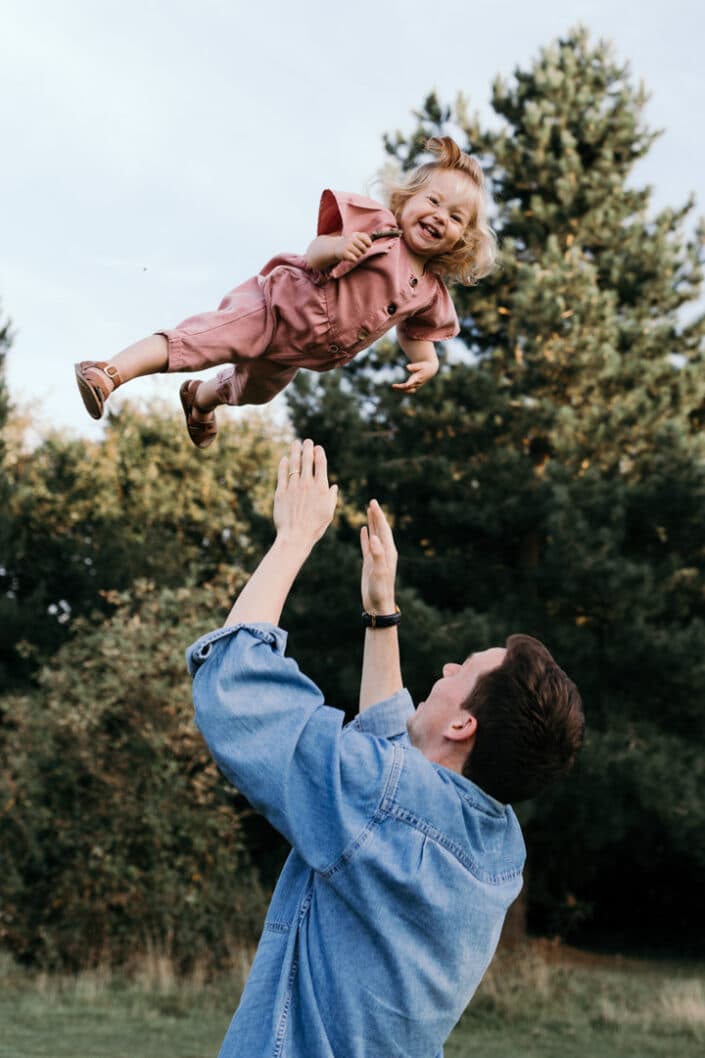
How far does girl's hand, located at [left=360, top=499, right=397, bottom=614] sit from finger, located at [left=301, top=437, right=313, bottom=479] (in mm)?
289

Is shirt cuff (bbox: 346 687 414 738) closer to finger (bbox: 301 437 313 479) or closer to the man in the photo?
the man

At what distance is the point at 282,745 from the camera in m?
1.99

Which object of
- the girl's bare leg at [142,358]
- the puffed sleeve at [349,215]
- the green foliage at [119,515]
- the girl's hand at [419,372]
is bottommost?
the girl's hand at [419,372]

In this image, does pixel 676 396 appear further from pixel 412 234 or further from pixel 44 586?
pixel 412 234

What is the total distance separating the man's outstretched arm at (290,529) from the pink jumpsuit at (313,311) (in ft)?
2.40

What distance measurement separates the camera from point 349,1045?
2.11 metres

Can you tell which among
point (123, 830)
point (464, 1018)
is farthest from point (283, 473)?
point (464, 1018)

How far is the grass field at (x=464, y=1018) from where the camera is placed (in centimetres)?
945

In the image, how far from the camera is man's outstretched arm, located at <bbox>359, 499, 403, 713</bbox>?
2.53 meters

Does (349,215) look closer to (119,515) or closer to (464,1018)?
(464,1018)

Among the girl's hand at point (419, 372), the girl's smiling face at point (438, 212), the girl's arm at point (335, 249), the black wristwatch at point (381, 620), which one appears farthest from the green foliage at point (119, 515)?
the black wristwatch at point (381, 620)

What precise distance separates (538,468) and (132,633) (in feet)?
15.5

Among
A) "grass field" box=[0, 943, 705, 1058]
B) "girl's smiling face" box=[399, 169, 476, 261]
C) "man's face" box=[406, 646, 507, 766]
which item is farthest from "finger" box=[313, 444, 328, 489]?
"grass field" box=[0, 943, 705, 1058]

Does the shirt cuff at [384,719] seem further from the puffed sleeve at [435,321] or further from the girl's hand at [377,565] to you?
the puffed sleeve at [435,321]
